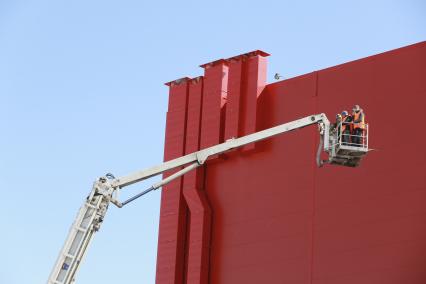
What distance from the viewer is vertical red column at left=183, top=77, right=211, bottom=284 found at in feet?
113

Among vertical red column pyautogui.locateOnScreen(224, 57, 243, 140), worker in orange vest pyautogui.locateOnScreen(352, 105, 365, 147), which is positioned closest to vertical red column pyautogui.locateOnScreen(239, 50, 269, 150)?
vertical red column pyautogui.locateOnScreen(224, 57, 243, 140)

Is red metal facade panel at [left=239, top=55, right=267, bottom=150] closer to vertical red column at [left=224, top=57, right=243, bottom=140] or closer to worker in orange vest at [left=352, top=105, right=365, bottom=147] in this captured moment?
vertical red column at [left=224, top=57, right=243, bottom=140]

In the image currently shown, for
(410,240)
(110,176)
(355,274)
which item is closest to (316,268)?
(355,274)

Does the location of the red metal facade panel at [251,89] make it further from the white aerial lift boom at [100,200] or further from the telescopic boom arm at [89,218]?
the telescopic boom arm at [89,218]

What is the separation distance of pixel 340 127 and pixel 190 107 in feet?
42.1

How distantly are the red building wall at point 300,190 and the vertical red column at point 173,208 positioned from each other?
4cm

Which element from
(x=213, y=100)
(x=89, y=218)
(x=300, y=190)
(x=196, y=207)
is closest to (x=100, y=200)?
(x=89, y=218)

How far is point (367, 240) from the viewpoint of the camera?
3030 centimetres

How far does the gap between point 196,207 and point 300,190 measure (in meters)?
4.30

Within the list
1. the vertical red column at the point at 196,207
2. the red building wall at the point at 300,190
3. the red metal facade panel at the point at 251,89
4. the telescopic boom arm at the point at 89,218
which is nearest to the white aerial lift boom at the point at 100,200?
the telescopic boom arm at the point at 89,218

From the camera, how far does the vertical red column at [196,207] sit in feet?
113

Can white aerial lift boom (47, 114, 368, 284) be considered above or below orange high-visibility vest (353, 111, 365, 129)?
below

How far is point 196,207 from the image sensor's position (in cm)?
3522

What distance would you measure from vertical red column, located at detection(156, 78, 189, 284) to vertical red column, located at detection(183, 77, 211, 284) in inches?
11.1
